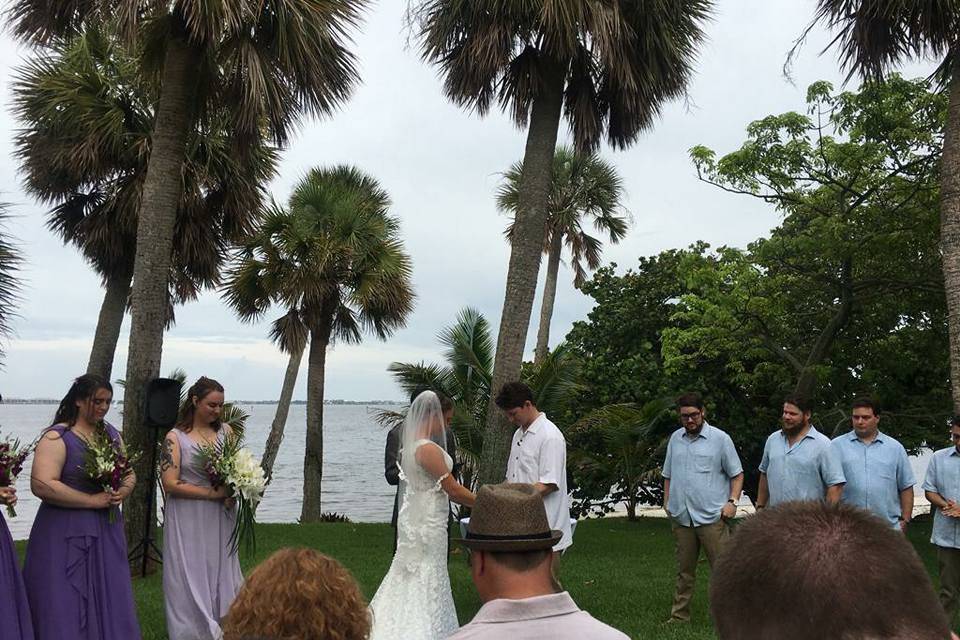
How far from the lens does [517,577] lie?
2951mm

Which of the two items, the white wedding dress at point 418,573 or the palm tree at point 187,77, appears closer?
→ the white wedding dress at point 418,573

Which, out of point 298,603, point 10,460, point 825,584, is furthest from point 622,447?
point 825,584

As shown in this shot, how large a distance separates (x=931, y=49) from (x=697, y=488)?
670 cm

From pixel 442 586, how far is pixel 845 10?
346 inches

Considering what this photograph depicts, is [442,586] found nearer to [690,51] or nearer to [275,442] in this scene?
[690,51]

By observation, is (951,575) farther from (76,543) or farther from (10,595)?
(10,595)

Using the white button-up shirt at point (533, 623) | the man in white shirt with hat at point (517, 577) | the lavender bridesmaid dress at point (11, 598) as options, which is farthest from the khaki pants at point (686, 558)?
the white button-up shirt at point (533, 623)

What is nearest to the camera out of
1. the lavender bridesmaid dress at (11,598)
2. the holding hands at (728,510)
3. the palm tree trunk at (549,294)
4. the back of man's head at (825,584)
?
the back of man's head at (825,584)

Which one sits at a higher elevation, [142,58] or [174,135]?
[142,58]

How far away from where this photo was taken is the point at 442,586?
7.66 metres

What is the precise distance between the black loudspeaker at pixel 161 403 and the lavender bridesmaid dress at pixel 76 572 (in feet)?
12.7

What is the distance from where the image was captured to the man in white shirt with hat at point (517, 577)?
109 inches

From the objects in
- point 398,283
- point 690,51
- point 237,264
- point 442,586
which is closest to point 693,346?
point 398,283

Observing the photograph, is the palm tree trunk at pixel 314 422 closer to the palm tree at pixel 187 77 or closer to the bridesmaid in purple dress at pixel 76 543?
the palm tree at pixel 187 77
